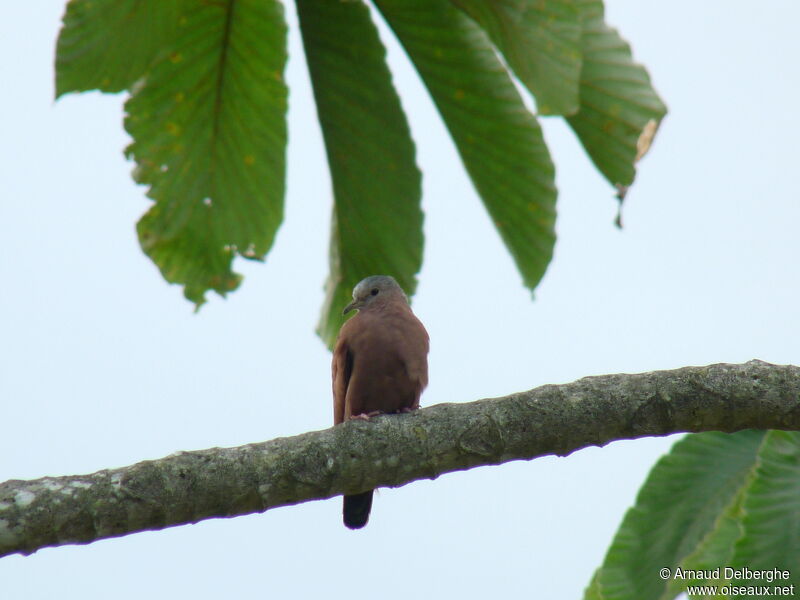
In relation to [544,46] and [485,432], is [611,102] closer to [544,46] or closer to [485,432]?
[544,46]

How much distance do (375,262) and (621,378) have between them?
1.43 m

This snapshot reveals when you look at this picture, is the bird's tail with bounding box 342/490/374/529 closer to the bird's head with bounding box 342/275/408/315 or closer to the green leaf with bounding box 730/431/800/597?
the bird's head with bounding box 342/275/408/315

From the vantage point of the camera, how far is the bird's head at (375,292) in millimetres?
5109

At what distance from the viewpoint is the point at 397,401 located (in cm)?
470

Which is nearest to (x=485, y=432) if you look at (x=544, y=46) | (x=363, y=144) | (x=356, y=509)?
(x=544, y=46)

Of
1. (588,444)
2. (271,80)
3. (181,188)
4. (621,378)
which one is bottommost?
(588,444)

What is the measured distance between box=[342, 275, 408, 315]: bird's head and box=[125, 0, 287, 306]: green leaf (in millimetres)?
1135

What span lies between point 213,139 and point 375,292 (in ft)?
5.01

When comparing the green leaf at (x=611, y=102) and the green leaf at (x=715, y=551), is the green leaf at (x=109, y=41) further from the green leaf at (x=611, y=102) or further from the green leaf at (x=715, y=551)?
the green leaf at (x=715, y=551)

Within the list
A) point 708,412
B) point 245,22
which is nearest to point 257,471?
point 708,412

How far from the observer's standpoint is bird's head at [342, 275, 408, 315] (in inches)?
201

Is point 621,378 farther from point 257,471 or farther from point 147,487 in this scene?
point 147,487

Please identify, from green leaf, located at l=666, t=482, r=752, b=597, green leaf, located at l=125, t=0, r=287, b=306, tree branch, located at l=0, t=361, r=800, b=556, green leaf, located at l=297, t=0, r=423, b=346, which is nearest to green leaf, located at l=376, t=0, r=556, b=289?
green leaf, located at l=297, t=0, r=423, b=346

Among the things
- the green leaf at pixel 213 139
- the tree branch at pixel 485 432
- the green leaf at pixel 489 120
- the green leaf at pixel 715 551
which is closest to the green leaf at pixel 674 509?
the green leaf at pixel 715 551
